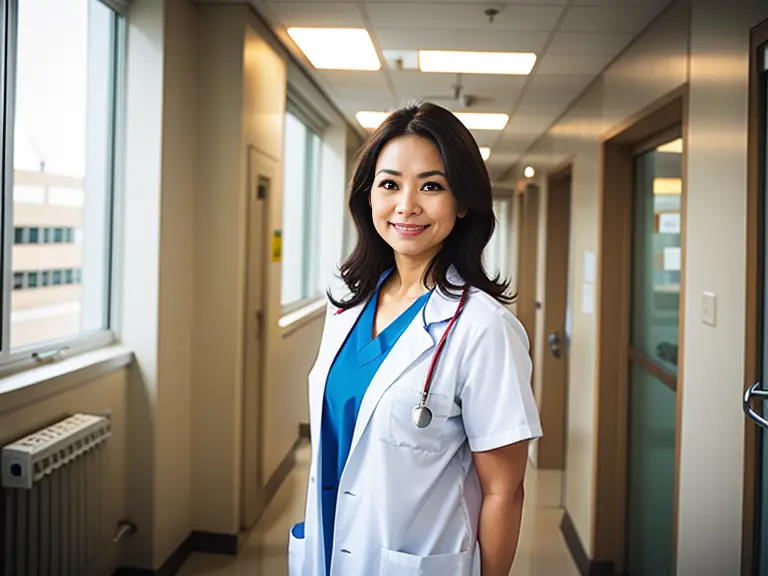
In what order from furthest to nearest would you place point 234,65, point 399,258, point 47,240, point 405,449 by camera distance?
point 234,65 < point 47,240 < point 399,258 < point 405,449

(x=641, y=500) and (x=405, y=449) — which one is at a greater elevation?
(x=405, y=449)

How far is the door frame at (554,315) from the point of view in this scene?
5.70 m

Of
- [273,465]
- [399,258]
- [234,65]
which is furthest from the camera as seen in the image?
[273,465]

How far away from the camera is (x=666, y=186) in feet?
10.4

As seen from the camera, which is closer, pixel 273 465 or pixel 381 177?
pixel 381 177

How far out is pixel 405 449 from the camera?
1340mm

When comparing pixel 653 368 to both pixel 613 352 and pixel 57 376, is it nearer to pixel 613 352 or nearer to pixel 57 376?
pixel 613 352

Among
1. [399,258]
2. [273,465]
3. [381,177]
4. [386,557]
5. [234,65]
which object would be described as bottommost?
[273,465]

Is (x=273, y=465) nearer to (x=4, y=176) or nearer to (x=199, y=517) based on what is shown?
(x=199, y=517)

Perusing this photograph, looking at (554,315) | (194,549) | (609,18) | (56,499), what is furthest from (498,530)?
(554,315)

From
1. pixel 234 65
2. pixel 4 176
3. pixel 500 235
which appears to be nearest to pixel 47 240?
pixel 4 176

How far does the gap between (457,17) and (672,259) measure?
1.28 meters

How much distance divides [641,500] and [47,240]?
2.60 m

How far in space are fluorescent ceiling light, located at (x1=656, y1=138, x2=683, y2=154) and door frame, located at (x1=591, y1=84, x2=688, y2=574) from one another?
1.35 feet
